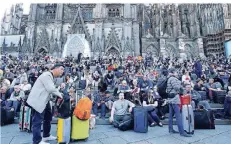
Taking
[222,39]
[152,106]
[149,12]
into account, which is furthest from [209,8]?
[152,106]

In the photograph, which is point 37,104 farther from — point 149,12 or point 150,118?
point 149,12

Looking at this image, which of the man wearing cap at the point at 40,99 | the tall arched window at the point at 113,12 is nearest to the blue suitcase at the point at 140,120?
the man wearing cap at the point at 40,99

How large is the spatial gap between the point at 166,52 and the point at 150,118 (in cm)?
2746

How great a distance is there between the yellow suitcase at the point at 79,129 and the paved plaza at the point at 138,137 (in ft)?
0.67

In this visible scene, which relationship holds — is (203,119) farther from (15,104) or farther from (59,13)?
(59,13)

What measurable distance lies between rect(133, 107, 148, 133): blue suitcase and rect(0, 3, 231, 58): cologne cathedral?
23.5m

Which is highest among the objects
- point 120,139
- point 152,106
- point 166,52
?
point 166,52

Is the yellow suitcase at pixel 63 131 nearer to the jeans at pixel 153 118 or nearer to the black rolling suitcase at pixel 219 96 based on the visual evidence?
the jeans at pixel 153 118

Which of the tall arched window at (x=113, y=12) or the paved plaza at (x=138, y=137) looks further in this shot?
the tall arched window at (x=113, y=12)

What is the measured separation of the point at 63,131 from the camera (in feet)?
14.0

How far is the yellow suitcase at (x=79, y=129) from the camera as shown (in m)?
4.50

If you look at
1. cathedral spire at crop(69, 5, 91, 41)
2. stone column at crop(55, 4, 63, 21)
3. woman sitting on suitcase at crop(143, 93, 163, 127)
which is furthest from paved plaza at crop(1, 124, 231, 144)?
stone column at crop(55, 4, 63, 21)

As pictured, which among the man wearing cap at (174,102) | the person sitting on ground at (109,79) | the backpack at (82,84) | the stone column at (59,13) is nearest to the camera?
the man wearing cap at (174,102)

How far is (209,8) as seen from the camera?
35281 millimetres
